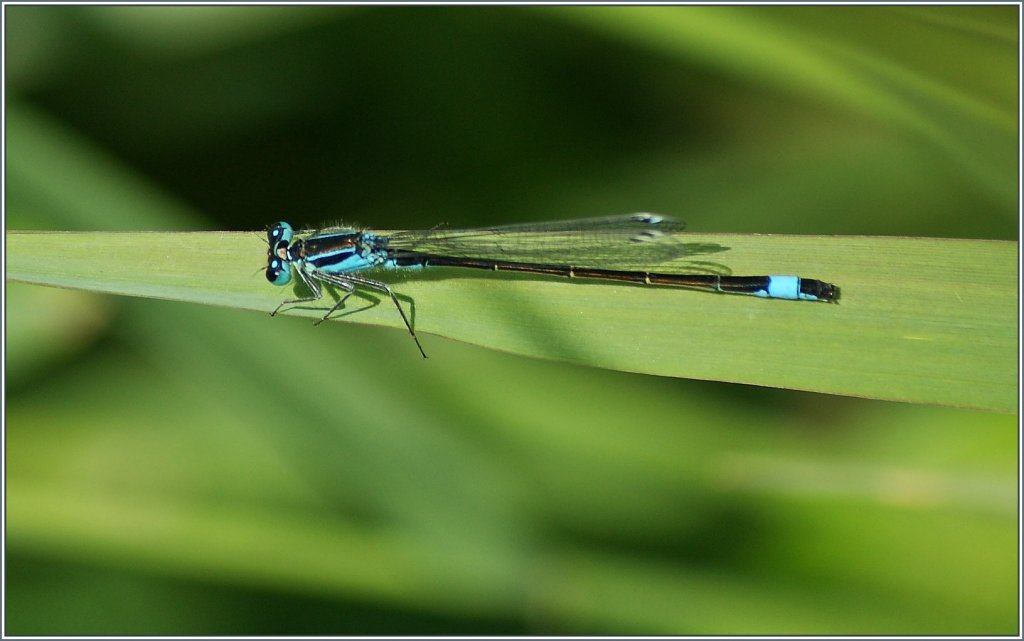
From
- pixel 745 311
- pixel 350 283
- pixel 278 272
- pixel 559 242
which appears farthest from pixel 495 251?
pixel 745 311

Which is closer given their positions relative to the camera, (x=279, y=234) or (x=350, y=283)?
(x=279, y=234)

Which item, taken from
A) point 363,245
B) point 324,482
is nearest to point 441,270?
point 363,245

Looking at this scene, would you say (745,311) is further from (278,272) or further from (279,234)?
(279,234)

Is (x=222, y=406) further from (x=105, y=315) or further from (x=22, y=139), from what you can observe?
(x=22, y=139)

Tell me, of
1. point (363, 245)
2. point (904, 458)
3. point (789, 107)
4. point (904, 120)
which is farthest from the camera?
point (789, 107)

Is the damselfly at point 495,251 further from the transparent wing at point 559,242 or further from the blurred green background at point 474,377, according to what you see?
the blurred green background at point 474,377

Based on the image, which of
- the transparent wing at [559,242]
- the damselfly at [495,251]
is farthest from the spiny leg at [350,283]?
the transparent wing at [559,242]
